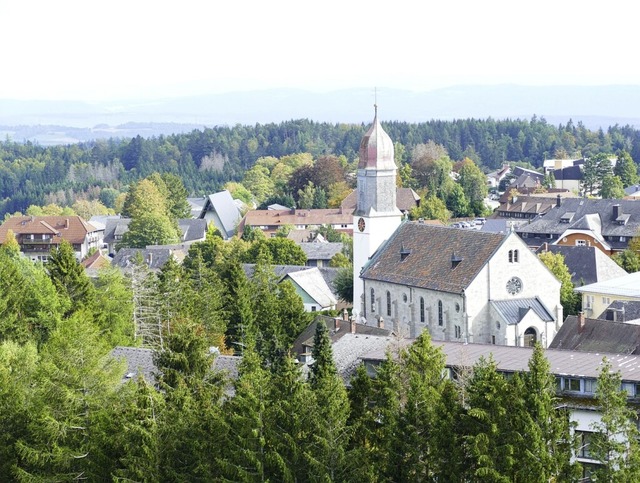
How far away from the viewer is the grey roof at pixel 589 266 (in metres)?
92.1

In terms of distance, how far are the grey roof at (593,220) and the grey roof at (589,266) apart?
21.4 metres

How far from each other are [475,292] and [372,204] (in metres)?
13.0

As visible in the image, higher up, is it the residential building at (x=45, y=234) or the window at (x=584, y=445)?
the window at (x=584, y=445)

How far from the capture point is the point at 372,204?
83.8m

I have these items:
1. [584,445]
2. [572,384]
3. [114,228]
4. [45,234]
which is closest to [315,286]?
[572,384]

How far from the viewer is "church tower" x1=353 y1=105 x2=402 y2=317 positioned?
8294cm

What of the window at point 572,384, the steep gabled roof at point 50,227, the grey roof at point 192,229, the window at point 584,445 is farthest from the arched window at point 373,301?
the grey roof at point 192,229

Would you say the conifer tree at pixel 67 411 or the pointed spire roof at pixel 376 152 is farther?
the pointed spire roof at pixel 376 152

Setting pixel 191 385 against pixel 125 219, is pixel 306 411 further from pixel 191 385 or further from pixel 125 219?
pixel 125 219

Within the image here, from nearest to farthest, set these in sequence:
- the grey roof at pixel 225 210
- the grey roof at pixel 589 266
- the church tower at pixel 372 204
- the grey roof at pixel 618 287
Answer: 1. the grey roof at pixel 618 287
2. the church tower at pixel 372 204
3. the grey roof at pixel 589 266
4. the grey roof at pixel 225 210

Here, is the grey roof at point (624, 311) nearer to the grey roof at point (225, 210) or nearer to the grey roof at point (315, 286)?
the grey roof at point (315, 286)

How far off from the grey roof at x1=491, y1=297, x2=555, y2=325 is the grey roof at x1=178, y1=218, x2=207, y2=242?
79.2 m

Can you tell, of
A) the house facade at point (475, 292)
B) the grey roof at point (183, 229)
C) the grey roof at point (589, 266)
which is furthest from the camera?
the grey roof at point (183, 229)

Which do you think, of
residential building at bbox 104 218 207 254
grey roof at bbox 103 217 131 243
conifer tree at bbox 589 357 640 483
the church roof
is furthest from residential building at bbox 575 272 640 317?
grey roof at bbox 103 217 131 243
